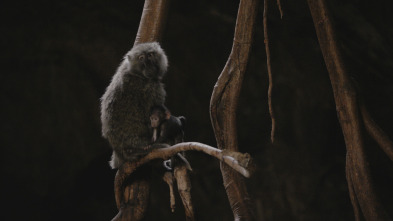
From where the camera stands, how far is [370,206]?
217 cm

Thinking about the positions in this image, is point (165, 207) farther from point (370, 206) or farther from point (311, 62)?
point (370, 206)

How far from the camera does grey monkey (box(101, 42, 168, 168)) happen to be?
272cm

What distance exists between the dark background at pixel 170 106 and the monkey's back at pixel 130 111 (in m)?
2.14

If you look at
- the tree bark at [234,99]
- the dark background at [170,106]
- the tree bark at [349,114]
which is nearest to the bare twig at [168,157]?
the tree bark at [234,99]

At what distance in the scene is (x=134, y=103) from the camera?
8.96ft

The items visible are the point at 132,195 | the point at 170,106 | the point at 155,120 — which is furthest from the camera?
the point at 170,106

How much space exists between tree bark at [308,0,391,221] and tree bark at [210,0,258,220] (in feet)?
1.30

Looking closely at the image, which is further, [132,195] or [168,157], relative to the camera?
[132,195]

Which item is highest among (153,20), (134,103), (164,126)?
(153,20)

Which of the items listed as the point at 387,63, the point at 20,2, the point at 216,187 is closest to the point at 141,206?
the point at 216,187

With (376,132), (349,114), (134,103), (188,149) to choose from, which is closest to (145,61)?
(134,103)

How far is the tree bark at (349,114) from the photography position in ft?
7.18

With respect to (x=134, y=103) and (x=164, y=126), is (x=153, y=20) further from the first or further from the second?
(x=164, y=126)

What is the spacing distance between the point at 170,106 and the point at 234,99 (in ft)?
8.47
